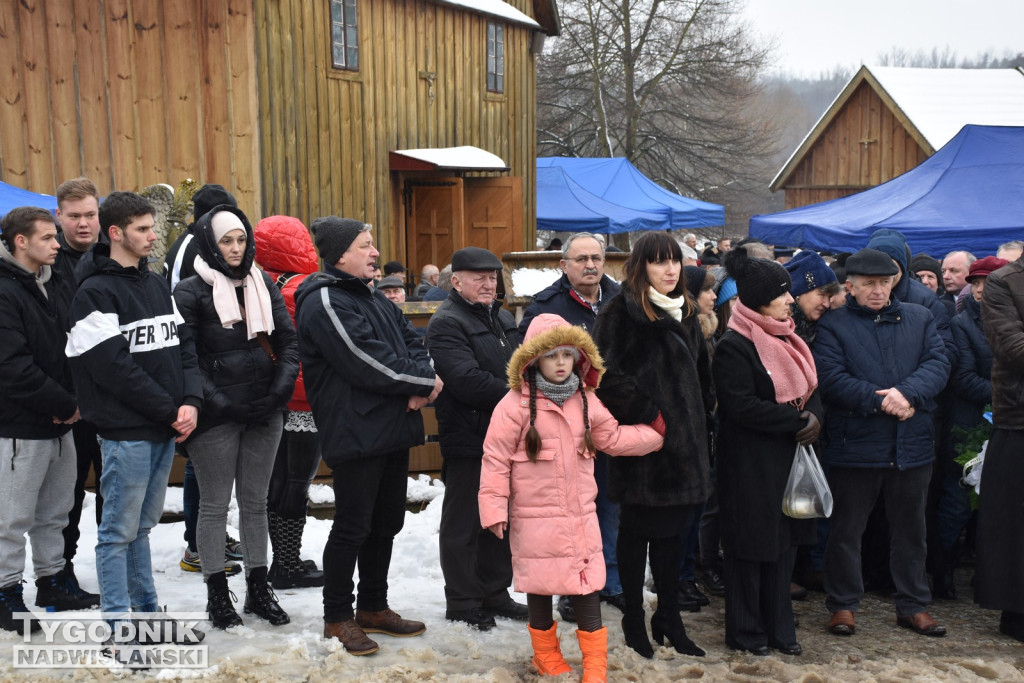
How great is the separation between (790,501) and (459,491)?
160cm

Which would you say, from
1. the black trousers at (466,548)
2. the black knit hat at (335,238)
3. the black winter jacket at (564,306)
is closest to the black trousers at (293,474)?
the black trousers at (466,548)

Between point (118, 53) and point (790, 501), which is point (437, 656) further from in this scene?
point (118, 53)

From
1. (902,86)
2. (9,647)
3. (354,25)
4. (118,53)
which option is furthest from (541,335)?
(902,86)

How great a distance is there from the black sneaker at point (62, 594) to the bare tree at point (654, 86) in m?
28.7

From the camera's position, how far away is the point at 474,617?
4.91m

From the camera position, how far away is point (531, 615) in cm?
428

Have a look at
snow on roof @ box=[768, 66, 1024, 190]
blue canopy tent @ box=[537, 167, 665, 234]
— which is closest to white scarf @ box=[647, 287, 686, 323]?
blue canopy tent @ box=[537, 167, 665, 234]

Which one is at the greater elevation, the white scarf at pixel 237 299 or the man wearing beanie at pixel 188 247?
the man wearing beanie at pixel 188 247

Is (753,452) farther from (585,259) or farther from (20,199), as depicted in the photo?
(20,199)

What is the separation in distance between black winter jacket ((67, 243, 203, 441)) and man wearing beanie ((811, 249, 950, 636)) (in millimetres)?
3144

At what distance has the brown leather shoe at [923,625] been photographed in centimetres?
509

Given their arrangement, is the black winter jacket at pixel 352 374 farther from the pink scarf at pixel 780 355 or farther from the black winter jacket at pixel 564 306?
the pink scarf at pixel 780 355

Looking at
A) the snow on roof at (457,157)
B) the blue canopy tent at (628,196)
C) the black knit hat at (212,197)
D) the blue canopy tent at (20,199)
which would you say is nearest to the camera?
the black knit hat at (212,197)

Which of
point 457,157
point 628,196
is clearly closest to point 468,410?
point 457,157
